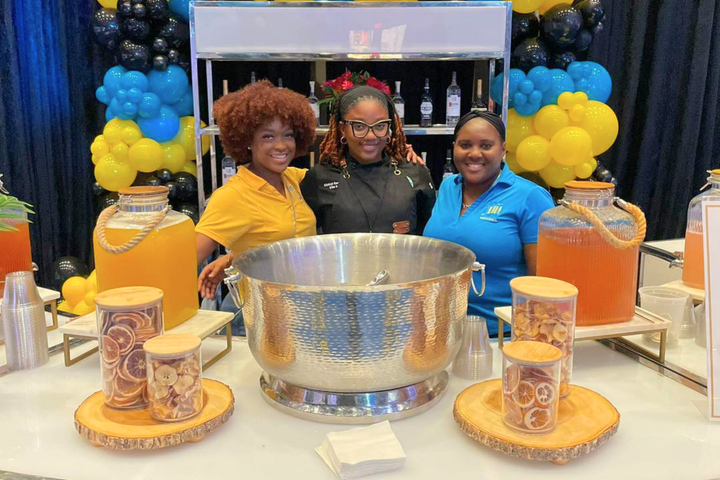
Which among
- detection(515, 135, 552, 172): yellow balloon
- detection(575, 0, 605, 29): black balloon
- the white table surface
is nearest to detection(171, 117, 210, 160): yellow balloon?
detection(515, 135, 552, 172): yellow balloon

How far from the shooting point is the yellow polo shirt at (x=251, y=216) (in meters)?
2.06

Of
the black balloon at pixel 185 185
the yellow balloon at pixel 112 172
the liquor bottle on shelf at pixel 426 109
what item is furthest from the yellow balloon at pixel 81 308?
the liquor bottle on shelf at pixel 426 109

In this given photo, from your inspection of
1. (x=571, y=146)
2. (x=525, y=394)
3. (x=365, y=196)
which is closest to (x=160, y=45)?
(x=365, y=196)

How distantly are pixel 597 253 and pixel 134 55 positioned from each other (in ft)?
10.9

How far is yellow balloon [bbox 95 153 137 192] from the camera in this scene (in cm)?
399

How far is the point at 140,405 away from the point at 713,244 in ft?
3.43

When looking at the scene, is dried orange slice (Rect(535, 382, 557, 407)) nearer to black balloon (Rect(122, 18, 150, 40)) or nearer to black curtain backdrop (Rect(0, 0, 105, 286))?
black balloon (Rect(122, 18, 150, 40))

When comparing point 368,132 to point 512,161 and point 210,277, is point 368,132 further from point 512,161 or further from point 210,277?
point 512,161

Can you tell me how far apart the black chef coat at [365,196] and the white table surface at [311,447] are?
0.97 metres

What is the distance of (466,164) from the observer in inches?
80.2

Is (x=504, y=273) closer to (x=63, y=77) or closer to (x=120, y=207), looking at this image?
(x=120, y=207)

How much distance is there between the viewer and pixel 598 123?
393cm

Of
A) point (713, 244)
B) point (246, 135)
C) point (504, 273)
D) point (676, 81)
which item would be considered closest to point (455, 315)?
point (713, 244)

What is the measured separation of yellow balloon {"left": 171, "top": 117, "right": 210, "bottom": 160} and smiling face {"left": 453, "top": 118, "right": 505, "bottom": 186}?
2409 millimetres
